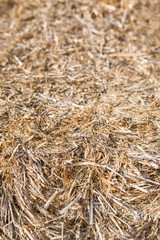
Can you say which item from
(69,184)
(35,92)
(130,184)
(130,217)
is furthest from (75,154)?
(35,92)

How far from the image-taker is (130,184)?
1660 millimetres

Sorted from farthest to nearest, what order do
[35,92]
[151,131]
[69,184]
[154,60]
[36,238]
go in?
1. [154,60]
2. [35,92]
3. [151,131]
4. [69,184]
5. [36,238]

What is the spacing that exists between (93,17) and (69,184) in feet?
7.45

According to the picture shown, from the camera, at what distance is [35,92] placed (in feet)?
7.14

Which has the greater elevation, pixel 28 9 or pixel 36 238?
pixel 28 9

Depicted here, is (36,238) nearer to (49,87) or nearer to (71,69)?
(49,87)

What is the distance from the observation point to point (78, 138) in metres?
1.80

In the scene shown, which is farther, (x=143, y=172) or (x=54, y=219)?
(x=143, y=172)

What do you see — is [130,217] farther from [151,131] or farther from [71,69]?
[71,69]

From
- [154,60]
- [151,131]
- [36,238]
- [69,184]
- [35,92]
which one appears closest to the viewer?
[36,238]

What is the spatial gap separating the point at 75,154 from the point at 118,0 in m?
2.46

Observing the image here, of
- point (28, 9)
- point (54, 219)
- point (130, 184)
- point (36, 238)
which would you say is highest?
point (28, 9)

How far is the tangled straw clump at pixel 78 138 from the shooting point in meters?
1.58

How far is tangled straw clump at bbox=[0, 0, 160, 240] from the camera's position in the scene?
5.18 feet
